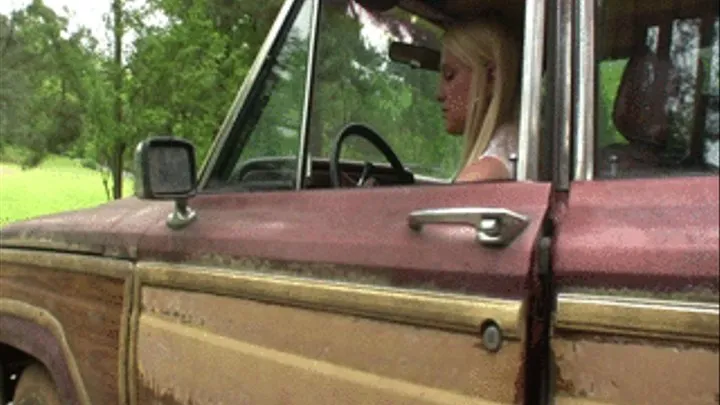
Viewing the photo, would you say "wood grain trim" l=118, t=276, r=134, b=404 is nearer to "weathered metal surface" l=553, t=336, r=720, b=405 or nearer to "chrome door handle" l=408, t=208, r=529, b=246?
"chrome door handle" l=408, t=208, r=529, b=246

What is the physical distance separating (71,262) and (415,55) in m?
1.34

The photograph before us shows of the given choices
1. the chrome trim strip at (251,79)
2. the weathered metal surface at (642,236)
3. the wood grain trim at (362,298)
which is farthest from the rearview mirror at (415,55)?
the weathered metal surface at (642,236)

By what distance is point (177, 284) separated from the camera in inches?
96.3

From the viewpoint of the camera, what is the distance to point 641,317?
1.42 meters

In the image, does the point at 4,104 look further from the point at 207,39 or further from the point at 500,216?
the point at 500,216

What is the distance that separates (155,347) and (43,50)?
9.26 meters

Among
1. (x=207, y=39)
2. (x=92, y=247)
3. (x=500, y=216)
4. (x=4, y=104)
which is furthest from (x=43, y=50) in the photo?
(x=4, y=104)

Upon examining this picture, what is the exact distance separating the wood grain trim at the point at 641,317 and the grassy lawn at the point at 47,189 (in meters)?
13.1

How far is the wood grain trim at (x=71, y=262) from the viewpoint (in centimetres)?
Result: 270

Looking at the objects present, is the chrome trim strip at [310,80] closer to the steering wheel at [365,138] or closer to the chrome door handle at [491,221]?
the steering wheel at [365,138]

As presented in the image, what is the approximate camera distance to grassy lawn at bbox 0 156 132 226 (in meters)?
15.6

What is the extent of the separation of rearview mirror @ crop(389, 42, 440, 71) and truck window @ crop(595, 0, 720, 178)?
0.72 meters

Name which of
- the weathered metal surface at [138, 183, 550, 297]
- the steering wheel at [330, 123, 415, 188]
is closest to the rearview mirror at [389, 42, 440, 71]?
the steering wheel at [330, 123, 415, 188]

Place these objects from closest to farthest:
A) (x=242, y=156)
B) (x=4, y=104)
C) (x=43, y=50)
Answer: (x=242, y=156) → (x=43, y=50) → (x=4, y=104)
